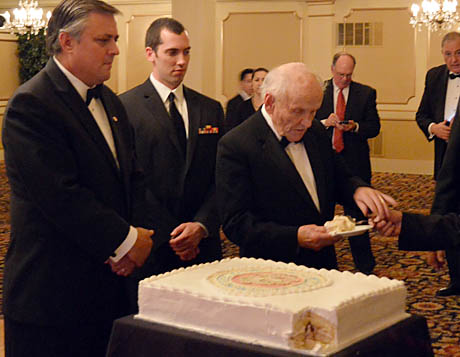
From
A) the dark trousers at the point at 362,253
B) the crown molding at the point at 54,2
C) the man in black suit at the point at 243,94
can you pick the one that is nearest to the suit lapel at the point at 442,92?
the dark trousers at the point at 362,253

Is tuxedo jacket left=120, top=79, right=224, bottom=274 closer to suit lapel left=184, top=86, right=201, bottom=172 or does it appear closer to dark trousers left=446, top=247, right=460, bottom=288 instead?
suit lapel left=184, top=86, right=201, bottom=172

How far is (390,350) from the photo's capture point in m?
1.84

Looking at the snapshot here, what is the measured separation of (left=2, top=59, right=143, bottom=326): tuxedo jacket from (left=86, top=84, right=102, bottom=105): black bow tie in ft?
0.16

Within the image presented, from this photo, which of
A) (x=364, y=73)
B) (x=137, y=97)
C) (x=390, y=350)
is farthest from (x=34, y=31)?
(x=390, y=350)

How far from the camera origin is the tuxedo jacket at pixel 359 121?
5.83 meters

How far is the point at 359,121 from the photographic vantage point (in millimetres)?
6039

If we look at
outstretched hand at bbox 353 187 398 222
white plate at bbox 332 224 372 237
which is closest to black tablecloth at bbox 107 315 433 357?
white plate at bbox 332 224 372 237

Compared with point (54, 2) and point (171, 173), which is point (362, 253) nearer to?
point (171, 173)

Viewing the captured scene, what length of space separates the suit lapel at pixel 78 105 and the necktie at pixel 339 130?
3.65 metres

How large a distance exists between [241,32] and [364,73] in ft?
7.36

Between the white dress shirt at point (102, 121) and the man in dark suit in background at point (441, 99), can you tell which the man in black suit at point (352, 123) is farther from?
the white dress shirt at point (102, 121)

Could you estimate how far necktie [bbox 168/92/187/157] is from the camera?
3369mm

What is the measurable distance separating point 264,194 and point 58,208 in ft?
2.65

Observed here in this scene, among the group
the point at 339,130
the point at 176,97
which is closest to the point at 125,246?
the point at 176,97
